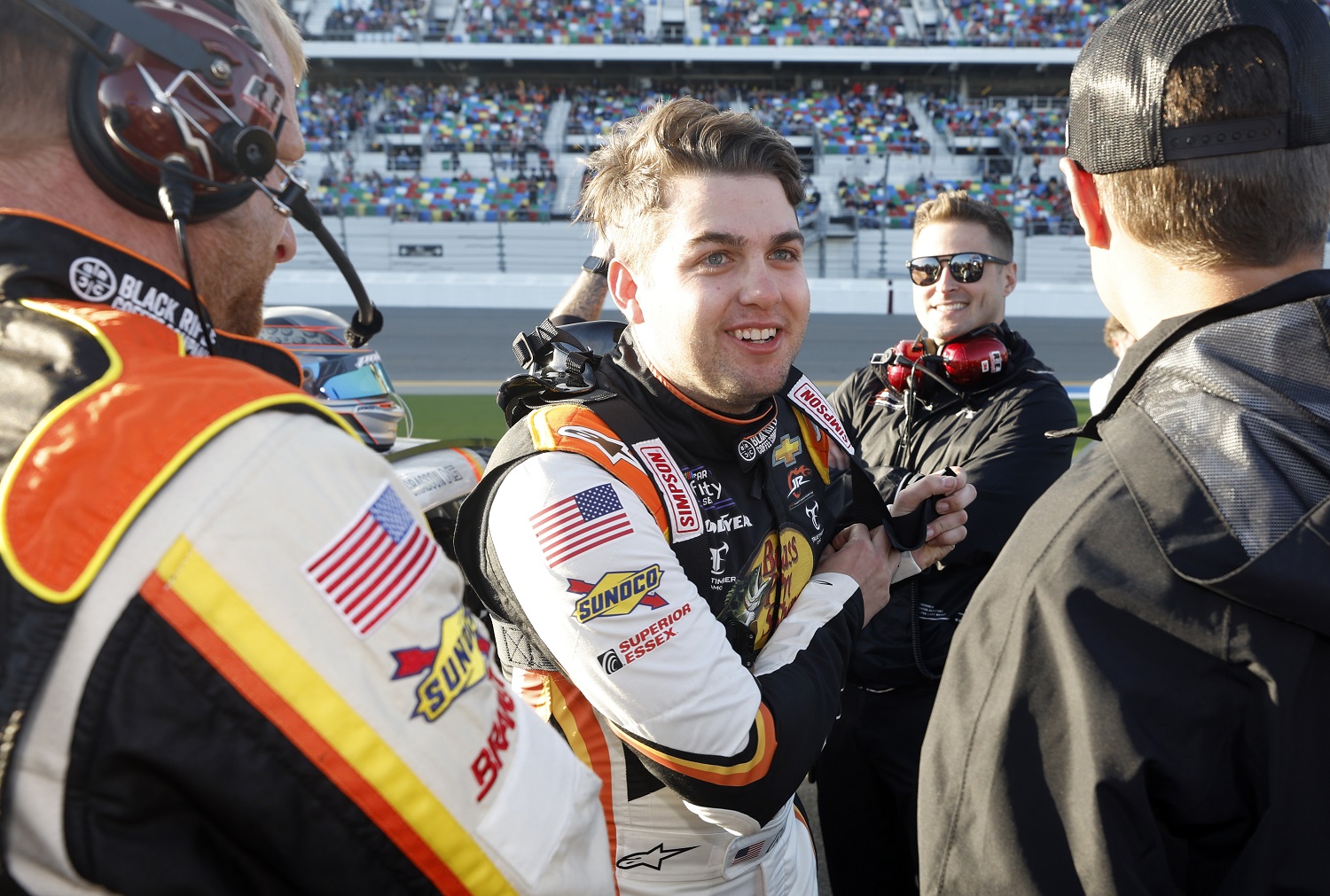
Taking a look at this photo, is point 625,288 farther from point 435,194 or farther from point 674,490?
point 435,194

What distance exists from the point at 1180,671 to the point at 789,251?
1.13 metres

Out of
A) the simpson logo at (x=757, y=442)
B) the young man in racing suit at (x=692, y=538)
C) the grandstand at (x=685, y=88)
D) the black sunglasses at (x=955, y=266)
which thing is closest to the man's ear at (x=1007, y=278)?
the black sunglasses at (x=955, y=266)

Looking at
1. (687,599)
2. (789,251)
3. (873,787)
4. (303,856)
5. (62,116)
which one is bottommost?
(873,787)

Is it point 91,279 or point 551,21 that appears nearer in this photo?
point 91,279

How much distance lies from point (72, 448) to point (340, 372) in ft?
12.0

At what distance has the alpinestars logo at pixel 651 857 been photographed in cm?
166

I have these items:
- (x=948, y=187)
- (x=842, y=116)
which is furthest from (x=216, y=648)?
(x=842, y=116)

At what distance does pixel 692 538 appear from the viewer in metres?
1.68

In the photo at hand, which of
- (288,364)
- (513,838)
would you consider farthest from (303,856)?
(288,364)

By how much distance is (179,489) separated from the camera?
2.36 feet

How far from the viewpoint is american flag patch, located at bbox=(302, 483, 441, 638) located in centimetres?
75

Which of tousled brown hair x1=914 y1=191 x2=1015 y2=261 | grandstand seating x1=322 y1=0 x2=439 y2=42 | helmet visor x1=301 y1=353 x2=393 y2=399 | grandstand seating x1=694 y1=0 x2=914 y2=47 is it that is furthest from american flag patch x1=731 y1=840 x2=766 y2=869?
grandstand seating x1=322 y1=0 x2=439 y2=42

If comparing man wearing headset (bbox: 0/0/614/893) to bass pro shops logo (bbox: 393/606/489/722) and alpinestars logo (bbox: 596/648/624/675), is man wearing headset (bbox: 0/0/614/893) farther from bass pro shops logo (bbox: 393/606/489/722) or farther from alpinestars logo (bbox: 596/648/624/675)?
alpinestars logo (bbox: 596/648/624/675)

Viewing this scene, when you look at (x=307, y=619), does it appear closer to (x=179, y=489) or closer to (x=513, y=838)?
(x=179, y=489)
